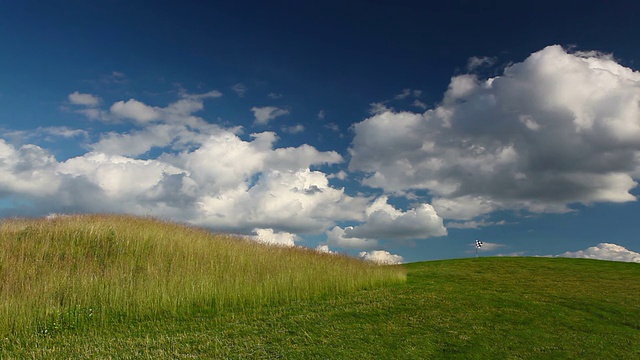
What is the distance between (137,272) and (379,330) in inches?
323

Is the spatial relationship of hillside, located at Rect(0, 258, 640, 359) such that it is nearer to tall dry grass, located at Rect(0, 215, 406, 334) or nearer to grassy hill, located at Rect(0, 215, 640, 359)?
grassy hill, located at Rect(0, 215, 640, 359)

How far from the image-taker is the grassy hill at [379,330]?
26.1 feet

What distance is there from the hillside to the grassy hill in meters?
0.02

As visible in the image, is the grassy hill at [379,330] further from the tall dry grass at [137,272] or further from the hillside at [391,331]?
the tall dry grass at [137,272]

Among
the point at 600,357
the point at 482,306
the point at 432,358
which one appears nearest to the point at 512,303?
the point at 482,306

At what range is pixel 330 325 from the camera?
9164mm

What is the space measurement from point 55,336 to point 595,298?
14659 mm

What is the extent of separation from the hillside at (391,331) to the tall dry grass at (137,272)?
0.90 meters

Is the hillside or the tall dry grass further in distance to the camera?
the tall dry grass

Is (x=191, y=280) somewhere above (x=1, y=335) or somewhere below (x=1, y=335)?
above

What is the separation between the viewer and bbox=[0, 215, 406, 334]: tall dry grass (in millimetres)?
10859

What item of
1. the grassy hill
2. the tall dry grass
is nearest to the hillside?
the grassy hill

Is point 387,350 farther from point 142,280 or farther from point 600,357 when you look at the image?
point 142,280

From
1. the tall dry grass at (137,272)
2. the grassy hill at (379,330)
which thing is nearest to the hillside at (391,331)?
the grassy hill at (379,330)
